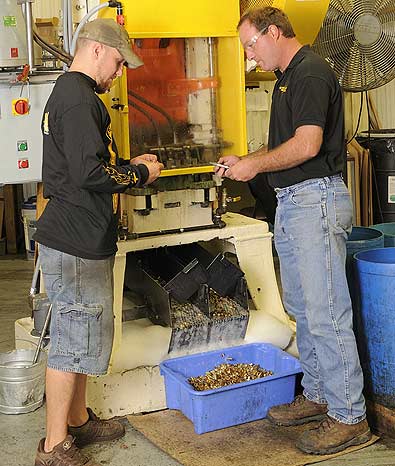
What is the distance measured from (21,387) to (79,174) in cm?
109

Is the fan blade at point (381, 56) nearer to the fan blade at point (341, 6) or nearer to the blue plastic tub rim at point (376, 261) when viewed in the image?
the fan blade at point (341, 6)

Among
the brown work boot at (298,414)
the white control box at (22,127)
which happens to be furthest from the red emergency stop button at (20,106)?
the brown work boot at (298,414)

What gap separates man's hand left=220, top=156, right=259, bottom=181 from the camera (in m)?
2.47

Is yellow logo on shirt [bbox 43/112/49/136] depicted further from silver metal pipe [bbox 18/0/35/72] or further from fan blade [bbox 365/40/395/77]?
fan blade [bbox 365/40/395/77]

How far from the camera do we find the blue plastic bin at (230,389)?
8.83ft

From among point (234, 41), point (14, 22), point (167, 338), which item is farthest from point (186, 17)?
point (167, 338)

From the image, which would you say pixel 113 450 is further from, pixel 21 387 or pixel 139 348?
pixel 21 387

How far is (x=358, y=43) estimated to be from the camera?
3.24 m

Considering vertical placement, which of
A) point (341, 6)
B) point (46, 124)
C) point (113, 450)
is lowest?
point (113, 450)

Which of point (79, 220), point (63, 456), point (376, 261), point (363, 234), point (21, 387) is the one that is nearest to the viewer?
point (79, 220)

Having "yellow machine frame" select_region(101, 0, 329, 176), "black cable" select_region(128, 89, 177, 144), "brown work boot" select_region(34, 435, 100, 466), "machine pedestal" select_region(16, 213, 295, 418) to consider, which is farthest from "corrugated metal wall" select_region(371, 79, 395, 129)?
"brown work boot" select_region(34, 435, 100, 466)

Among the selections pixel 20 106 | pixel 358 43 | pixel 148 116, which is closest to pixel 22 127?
pixel 20 106

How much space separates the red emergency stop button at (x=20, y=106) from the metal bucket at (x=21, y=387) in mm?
968

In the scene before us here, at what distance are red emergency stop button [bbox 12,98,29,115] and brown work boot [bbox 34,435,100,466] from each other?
129cm
